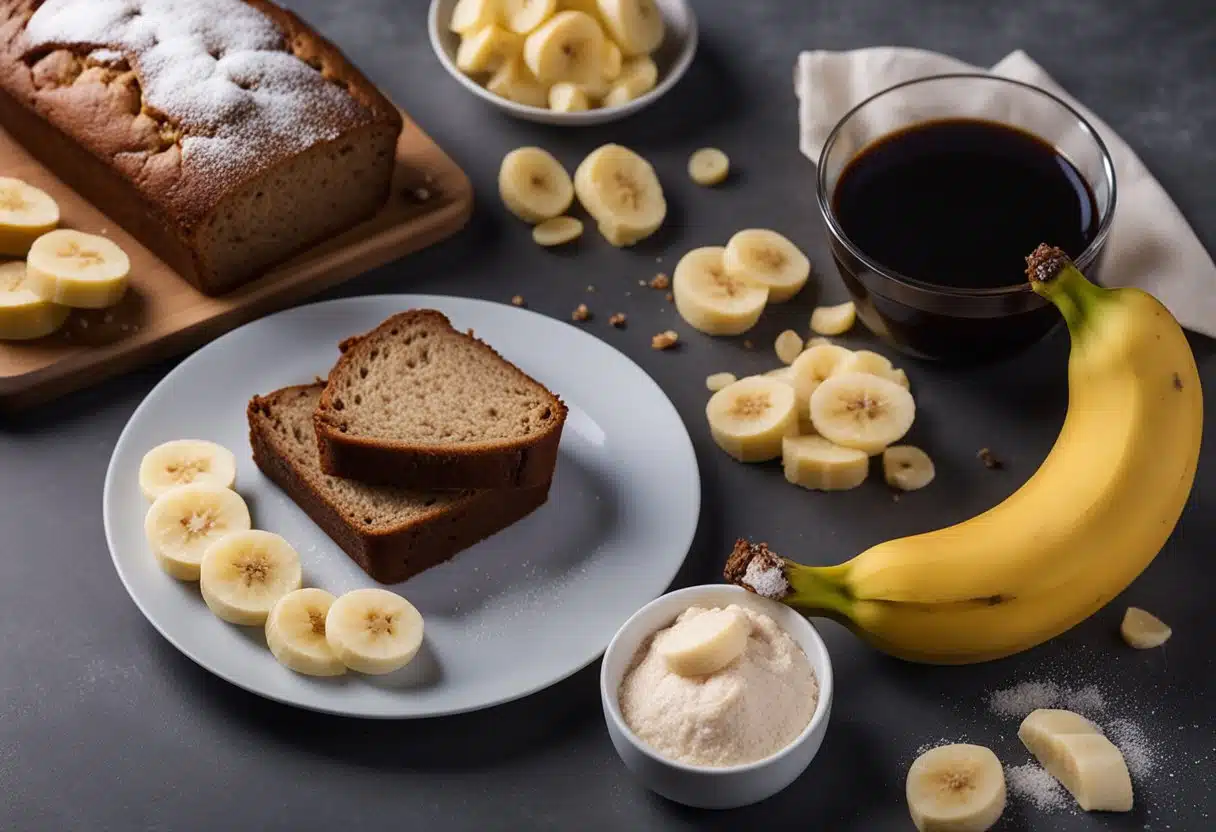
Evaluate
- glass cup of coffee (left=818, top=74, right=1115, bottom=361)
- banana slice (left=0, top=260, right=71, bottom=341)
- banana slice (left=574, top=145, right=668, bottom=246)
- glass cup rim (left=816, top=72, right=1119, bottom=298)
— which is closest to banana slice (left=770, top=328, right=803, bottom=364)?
glass cup of coffee (left=818, top=74, right=1115, bottom=361)

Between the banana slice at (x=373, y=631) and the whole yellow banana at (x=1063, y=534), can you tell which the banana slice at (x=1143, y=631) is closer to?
the whole yellow banana at (x=1063, y=534)

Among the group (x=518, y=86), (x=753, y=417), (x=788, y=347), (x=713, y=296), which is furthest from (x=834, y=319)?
(x=518, y=86)

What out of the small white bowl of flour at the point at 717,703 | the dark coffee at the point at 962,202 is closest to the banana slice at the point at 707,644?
the small white bowl of flour at the point at 717,703

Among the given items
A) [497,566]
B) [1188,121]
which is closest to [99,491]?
[497,566]

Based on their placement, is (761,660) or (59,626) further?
(59,626)

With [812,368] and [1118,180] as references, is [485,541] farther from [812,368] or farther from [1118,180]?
[1118,180]

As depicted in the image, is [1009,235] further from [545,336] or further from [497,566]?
[497,566]

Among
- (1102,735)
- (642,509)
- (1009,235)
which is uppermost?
(1009,235)

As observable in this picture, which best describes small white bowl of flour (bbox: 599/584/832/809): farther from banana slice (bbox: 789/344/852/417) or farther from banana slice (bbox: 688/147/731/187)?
banana slice (bbox: 688/147/731/187)
